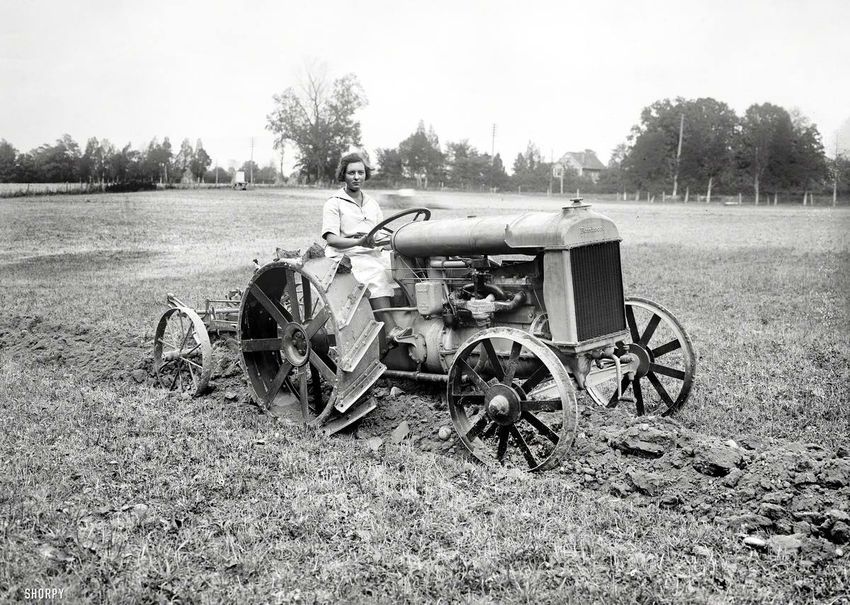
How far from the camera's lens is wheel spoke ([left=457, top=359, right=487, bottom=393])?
4422 millimetres

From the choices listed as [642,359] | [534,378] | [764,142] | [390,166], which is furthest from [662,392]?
[390,166]

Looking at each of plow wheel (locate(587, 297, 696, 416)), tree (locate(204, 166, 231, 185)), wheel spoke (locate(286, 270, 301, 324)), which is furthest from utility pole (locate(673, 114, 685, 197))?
wheel spoke (locate(286, 270, 301, 324))

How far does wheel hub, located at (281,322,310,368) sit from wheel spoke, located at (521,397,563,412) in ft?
6.11

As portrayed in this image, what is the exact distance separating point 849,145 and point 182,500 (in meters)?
5.13

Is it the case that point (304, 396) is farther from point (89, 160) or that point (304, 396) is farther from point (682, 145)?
point (682, 145)

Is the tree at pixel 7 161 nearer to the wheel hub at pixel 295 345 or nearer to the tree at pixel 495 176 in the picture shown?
the wheel hub at pixel 295 345

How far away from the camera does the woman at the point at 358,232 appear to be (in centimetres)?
543

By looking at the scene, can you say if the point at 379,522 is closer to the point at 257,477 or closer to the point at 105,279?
the point at 257,477

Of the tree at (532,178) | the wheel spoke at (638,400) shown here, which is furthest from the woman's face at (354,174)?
the tree at (532,178)

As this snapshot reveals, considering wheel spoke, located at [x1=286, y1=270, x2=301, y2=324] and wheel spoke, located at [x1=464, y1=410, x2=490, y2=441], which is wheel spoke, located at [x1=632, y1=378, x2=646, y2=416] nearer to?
wheel spoke, located at [x1=464, y1=410, x2=490, y2=441]

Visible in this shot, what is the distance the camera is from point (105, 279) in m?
12.7

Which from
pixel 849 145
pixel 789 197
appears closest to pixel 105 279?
pixel 849 145

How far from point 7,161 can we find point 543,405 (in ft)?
37.7

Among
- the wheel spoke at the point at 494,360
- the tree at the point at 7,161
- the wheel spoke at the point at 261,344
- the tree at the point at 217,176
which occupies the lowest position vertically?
the wheel spoke at the point at 261,344
